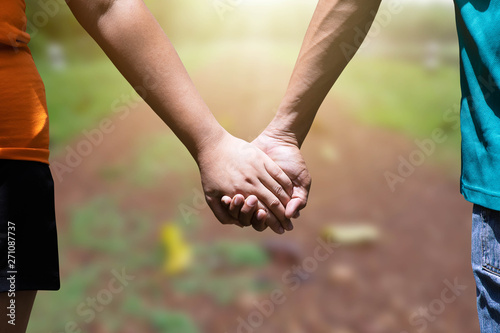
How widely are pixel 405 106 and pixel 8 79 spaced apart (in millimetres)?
4323

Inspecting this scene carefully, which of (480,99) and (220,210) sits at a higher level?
(480,99)

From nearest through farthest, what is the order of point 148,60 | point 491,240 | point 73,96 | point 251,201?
point 491,240
point 148,60
point 251,201
point 73,96

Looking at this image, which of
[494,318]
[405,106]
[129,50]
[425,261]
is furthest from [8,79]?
[405,106]

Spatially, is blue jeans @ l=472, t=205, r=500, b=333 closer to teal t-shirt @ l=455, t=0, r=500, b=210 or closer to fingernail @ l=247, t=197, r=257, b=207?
teal t-shirt @ l=455, t=0, r=500, b=210

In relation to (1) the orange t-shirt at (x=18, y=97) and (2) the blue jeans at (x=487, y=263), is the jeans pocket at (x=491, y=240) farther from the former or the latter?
(1) the orange t-shirt at (x=18, y=97)

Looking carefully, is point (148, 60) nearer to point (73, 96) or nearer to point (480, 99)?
point (480, 99)

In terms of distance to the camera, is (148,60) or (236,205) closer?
Answer: (148,60)

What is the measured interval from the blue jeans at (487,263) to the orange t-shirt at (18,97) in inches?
27.4

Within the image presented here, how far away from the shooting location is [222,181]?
4.17 feet

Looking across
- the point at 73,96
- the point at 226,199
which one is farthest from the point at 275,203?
the point at 73,96

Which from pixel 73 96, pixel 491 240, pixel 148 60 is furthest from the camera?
pixel 73 96

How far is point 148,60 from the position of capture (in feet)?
3.81

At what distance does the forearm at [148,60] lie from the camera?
1.12 meters

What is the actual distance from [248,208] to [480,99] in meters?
0.59
